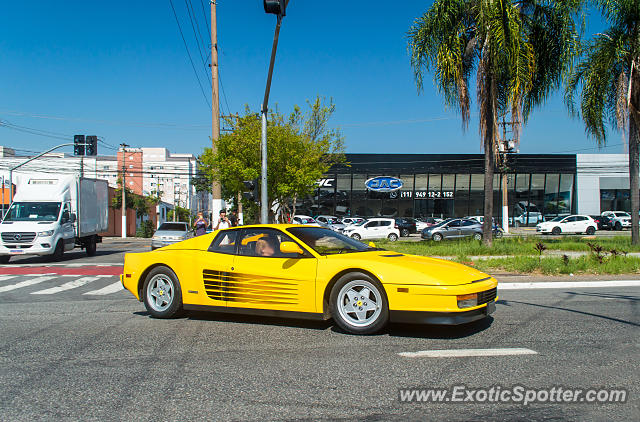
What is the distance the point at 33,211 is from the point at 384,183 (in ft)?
123

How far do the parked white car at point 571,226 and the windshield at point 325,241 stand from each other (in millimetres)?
35620

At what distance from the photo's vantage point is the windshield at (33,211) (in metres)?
18.6

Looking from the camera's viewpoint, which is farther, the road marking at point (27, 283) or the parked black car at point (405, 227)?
the parked black car at point (405, 227)

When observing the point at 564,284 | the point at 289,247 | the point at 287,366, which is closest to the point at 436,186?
the point at 564,284

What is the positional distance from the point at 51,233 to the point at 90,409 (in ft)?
54.2

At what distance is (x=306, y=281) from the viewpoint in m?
5.93

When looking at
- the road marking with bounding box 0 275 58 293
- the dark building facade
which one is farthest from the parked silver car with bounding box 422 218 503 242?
the road marking with bounding box 0 275 58 293

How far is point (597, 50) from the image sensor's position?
18859 mm

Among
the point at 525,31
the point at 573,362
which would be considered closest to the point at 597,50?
the point at 525,31

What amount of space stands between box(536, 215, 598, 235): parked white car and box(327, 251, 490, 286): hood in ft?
118

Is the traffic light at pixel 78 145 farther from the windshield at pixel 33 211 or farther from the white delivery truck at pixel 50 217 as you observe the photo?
the windshield at pixel 33 211

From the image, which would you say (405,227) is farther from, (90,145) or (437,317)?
(437,317)

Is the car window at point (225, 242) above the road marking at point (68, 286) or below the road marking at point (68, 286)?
above

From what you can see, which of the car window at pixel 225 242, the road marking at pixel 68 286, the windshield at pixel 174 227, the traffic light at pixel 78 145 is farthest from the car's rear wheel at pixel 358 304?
the traffic light at pixel 78 145
